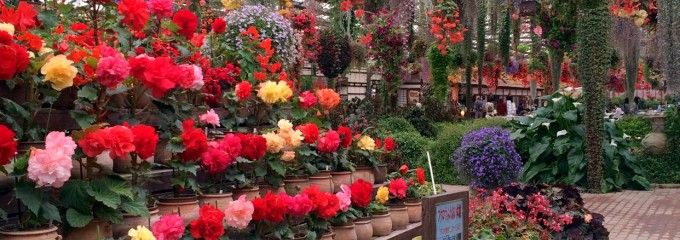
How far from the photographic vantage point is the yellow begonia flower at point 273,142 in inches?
120

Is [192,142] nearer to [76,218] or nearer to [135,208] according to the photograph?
[135,208]

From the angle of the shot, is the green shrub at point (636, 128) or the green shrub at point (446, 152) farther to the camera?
the green shrub at point (636, 128)

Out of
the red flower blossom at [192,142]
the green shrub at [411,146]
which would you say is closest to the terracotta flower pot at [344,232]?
the red flower blossom at [192,142]

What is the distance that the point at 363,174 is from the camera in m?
3.91

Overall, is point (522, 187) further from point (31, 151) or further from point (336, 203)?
point (31, 151)

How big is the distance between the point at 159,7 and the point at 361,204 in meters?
1.36

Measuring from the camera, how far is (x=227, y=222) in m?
2.51

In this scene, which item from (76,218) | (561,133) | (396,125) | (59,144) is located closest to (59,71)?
(59,144)

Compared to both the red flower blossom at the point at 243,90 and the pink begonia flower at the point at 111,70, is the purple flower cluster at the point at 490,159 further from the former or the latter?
the pink begonia flower at the point at 111,70

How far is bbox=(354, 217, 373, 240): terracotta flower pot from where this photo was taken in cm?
343

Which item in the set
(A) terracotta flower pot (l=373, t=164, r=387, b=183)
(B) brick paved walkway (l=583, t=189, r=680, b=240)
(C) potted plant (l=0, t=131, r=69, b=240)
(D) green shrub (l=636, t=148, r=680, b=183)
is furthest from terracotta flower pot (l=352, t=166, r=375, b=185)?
(D) green shrub (l=636, t=148, r=680, b=183)

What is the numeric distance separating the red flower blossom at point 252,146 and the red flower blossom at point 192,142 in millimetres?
273

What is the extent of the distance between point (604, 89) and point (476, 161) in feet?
9.73

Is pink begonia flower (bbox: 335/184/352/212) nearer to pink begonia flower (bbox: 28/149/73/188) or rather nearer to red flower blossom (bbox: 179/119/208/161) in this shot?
red flower blossom (bbox: 179/119/208/161)
